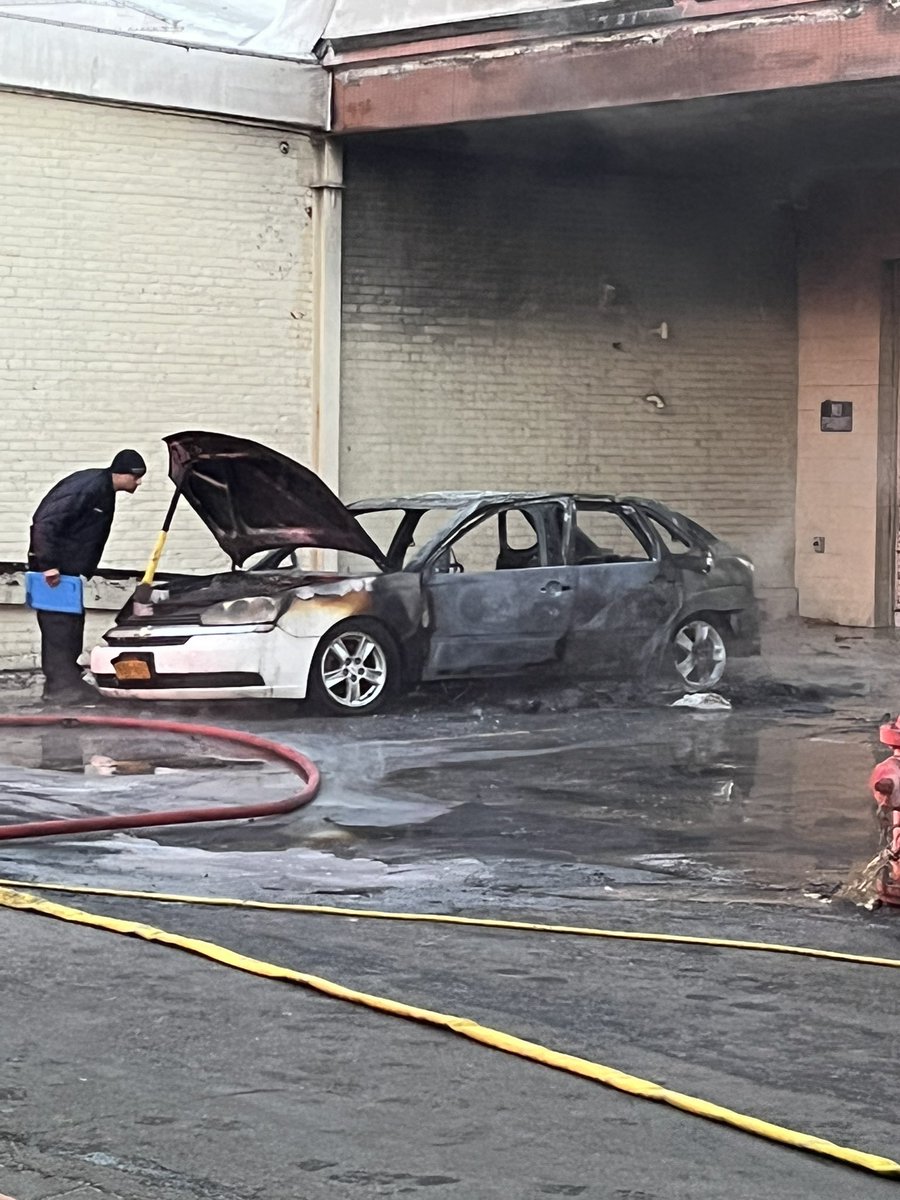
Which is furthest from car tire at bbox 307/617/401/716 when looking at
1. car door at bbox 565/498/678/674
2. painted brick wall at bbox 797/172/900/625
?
painted brick wall at bbox 797/172/900/625

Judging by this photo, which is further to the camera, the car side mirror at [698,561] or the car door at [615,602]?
the car side mirror at [698,561]

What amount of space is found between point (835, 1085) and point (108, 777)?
5.68 metres

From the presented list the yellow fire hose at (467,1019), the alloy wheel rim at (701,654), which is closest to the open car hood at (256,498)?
the alloy wheel rim at (701,654)

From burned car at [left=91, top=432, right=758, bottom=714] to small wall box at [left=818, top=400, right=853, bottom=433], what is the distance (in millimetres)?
5278

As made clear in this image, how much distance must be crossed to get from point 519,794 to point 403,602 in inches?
122

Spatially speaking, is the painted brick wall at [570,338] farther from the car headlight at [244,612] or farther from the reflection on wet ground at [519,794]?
the reflection on wet ground at [519,794]

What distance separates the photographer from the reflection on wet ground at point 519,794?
7.99 m

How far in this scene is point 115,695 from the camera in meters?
12.5

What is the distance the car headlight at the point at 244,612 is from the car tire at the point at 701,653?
3104 mm

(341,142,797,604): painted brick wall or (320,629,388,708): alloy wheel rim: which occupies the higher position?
(341,142,797,604): painted brick wall

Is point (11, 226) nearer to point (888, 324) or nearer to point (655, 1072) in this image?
point (888, 324)

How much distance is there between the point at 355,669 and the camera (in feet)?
40.9

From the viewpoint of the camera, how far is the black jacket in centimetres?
1323

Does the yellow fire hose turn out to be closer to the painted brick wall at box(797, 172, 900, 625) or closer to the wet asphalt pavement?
the wet asphalt pavement
